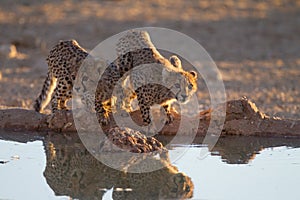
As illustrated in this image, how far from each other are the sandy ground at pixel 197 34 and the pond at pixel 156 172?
2.45 m

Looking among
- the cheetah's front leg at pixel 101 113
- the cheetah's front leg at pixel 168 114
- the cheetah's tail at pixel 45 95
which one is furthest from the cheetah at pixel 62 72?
the cheetah's front leg at pixel 168 114

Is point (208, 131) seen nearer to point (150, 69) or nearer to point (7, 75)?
point (150, 69)

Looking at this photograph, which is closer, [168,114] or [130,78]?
[168,114]

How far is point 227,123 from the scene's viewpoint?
354 inches

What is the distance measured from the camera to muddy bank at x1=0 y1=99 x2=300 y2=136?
8.92m

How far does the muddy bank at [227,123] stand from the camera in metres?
8.92

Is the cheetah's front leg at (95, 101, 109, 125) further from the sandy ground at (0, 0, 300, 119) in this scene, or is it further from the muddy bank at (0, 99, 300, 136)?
the sandy ground at (0, 0, 300, 119)

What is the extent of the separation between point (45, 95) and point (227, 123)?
7.77ft

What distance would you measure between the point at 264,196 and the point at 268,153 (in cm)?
171


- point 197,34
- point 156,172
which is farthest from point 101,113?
point 197,34

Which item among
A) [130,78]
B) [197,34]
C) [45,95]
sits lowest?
→ [197,34]

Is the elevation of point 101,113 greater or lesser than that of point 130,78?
lesser

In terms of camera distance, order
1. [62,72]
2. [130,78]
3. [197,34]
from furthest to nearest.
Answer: [197,34]
[130,78]
[62,72]

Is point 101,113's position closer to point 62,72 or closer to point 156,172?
point 62,72
